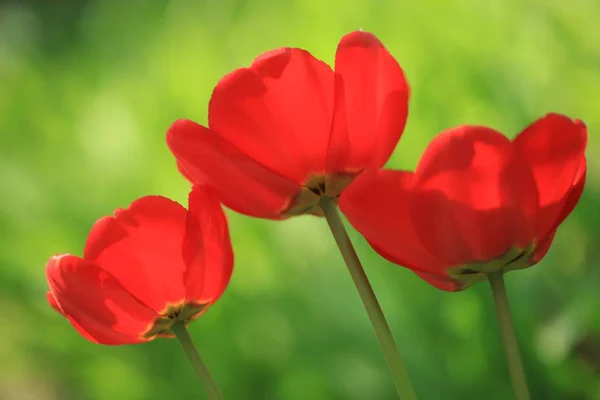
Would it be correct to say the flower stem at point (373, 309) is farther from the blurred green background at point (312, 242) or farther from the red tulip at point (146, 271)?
the blurred green background at point (312, 242)

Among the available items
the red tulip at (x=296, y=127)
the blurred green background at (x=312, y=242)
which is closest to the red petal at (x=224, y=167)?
the red tulip at (x=296, y=127)

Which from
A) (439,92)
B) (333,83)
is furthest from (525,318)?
(333,83)

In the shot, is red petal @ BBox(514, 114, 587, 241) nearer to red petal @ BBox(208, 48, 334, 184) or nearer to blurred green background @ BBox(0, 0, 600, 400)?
red petal @ BBox(208, 48, 334, 184)

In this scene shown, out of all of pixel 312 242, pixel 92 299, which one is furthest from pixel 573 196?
pixel 312 242

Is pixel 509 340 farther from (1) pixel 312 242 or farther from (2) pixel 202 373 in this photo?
(1) pixel 312 242

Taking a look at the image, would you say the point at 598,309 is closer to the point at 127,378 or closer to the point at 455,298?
the point at 455,298

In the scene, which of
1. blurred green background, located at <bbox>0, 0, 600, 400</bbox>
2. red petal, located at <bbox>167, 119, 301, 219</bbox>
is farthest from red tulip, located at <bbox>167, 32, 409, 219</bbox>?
blurred green background, located at <bbox>0, 0, 600, 400</bbox>
